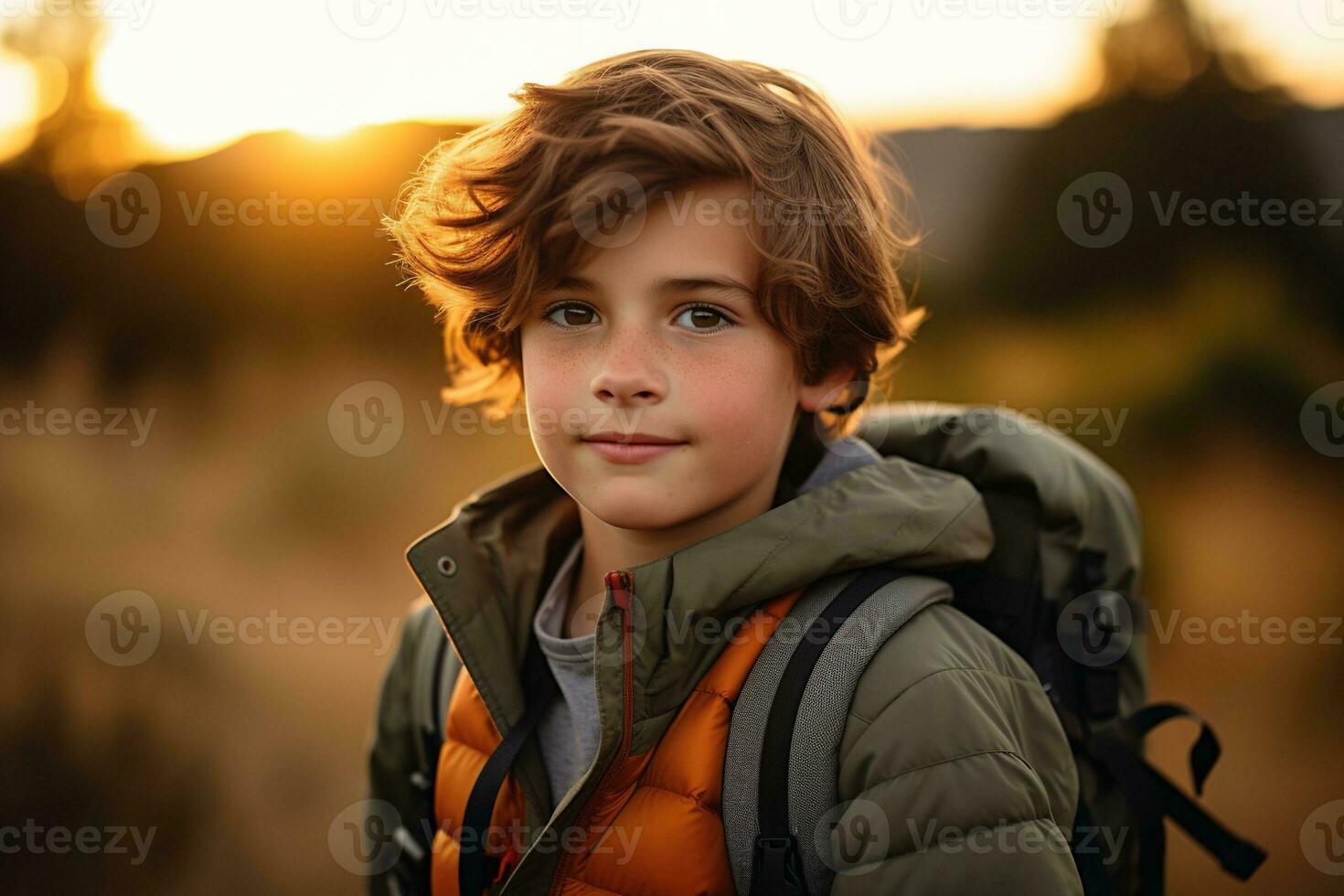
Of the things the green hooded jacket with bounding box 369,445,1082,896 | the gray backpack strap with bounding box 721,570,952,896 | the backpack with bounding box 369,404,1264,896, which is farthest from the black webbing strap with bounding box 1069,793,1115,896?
the gray backpack strap with bounding box 721,570,952,896

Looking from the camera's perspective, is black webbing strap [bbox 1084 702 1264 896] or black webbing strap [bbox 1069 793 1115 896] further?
black webbing strap [bbox 1084 702 1264 896]

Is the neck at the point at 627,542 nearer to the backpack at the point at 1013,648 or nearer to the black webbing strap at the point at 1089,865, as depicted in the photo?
the backpack at the point at 1013,648

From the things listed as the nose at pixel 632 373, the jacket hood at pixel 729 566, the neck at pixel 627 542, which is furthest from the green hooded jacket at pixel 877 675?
the nose at pixel 632 373

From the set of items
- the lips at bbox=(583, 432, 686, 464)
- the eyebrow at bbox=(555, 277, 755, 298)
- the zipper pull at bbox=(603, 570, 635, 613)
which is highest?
the eyebrow at bbox=(555, 277, 755, 298)

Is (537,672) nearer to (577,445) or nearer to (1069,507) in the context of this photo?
(577,445)

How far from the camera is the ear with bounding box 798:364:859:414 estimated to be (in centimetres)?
187

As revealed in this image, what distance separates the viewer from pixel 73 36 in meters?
3.86

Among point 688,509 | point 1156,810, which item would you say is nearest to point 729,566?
point 688,509

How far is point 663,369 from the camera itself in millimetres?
1584

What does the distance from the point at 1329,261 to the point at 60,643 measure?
5.40m

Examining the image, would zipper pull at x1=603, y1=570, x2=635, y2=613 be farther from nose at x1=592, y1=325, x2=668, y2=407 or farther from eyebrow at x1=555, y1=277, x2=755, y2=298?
eyebrow at x1=555, y1=277, x2=755, y2=298

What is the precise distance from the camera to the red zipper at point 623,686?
5.10 feet

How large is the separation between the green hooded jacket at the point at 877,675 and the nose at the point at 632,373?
270 millimetres

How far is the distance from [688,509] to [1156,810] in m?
1.09
